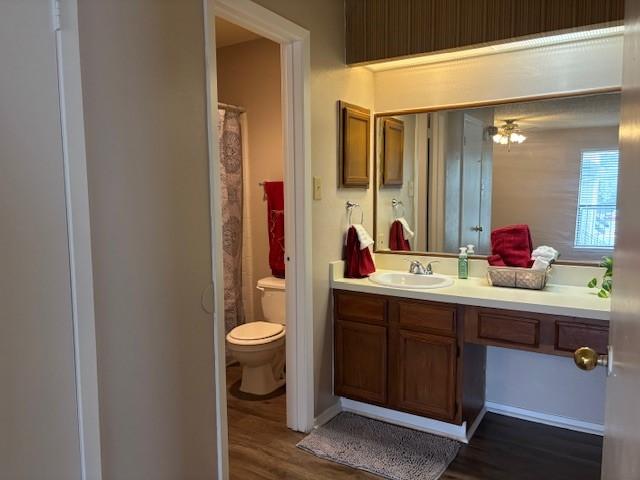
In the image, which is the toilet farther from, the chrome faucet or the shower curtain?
the chrome faucet

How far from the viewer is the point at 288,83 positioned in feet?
7.85

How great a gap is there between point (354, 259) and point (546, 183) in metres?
1.15

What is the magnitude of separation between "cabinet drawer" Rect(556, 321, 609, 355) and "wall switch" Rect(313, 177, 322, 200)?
4.35ft

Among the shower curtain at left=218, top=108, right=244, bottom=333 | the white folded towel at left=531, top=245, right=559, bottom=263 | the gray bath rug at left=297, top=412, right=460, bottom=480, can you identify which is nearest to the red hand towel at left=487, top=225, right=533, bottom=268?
the white folded towel at left=531, top=245, right=559, bottom=263

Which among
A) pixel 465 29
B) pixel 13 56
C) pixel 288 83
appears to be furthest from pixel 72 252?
pixel 465 29

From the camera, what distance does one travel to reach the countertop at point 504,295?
2119 mm

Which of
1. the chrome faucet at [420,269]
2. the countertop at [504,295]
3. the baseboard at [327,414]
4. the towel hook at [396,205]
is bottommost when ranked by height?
the baseboard at [327,414]

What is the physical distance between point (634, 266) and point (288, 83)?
193cm

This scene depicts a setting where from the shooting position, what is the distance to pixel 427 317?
2475mm

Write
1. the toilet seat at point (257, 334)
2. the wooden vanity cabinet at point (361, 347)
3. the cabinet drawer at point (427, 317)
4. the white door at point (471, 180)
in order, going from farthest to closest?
the toilet seat at point (257, 334), the white door at point (471, 180), the wooden vanity cabinet at point (361, 347), the cabinet drawer at point (427, 317)

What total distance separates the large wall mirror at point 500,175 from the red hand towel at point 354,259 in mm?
344

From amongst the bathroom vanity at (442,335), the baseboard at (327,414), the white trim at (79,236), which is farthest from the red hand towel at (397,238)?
the white trim at (79,236)

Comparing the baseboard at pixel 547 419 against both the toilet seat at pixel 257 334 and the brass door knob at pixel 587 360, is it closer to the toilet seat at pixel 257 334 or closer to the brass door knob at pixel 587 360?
the toilet seat at pixel 257 334

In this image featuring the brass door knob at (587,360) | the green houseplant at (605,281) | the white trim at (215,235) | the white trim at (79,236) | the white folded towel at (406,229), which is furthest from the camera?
the white folded towel at (406,229)
